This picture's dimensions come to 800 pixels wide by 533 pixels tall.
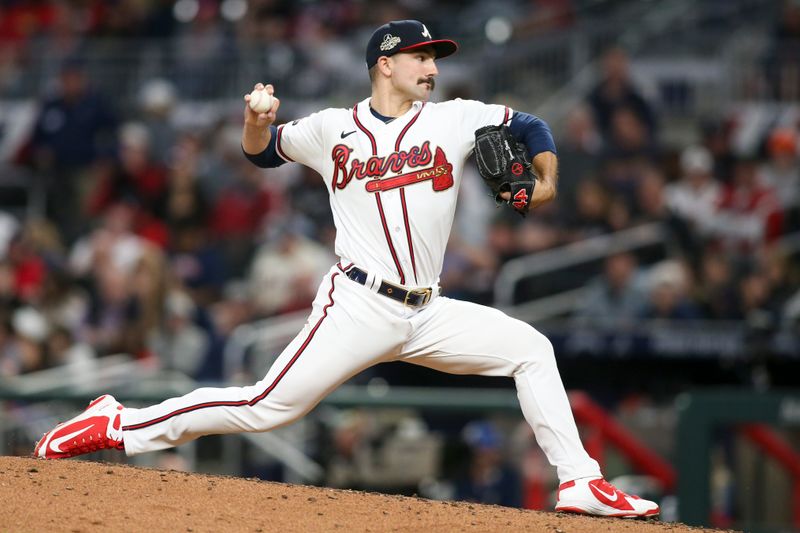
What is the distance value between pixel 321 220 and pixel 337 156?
17.4ft

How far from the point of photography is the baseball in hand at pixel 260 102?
14.3ft

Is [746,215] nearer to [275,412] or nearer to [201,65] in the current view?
[201,65]

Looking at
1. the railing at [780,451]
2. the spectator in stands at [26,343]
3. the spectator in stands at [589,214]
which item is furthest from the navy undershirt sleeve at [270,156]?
the spectator in stands at [26,343]

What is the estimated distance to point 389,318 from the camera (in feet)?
14.0

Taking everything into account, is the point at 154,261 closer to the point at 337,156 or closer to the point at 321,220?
the point at 321,220

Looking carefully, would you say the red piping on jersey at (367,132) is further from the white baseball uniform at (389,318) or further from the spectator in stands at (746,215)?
the spectator in stands at (746,215)

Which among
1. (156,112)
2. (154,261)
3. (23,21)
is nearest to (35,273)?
(154,261)

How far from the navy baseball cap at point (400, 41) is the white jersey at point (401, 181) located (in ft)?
0.70

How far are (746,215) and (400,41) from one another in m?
5.09

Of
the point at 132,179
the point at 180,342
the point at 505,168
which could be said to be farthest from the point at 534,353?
the point at 132,179

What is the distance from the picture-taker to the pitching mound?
159 inches

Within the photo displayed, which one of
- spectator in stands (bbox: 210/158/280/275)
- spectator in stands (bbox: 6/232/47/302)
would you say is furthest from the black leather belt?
spectator in stands (bbox: 6/232/47/302)

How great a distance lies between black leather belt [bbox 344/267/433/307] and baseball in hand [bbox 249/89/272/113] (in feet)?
2.06

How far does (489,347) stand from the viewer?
438 cm
